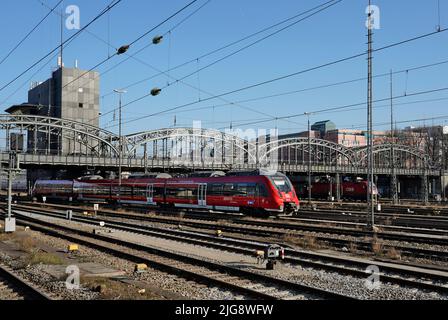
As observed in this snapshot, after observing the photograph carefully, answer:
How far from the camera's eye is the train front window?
109 feet

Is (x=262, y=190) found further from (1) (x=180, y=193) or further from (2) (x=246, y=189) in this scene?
(1) (x=180, y=193)

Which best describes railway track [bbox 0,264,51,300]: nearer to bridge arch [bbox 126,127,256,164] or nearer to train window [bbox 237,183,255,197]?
train window [bbox 237,183,255,197]

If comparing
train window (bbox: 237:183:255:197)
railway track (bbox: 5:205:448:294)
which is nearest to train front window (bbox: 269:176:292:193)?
train window (bbox: 237:183:255:197)

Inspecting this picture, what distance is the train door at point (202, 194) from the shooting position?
129 feet

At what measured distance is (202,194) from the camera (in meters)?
39.7

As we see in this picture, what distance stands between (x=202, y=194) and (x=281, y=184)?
813 centimetres

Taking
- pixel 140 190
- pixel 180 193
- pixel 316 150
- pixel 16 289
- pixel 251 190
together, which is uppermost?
pixel 316 150

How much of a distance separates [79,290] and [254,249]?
8.61m

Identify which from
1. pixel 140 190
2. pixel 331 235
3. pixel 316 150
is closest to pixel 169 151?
pixel 316 150

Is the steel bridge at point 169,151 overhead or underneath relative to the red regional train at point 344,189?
overhead

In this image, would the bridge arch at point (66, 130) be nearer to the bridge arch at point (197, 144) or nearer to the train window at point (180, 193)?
the bridge arch at point (197, 144)

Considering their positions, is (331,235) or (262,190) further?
(262,190)

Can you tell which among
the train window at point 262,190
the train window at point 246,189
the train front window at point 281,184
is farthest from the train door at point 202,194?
the train front window at point 281,184

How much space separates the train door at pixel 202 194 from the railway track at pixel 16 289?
2603 centimetres
